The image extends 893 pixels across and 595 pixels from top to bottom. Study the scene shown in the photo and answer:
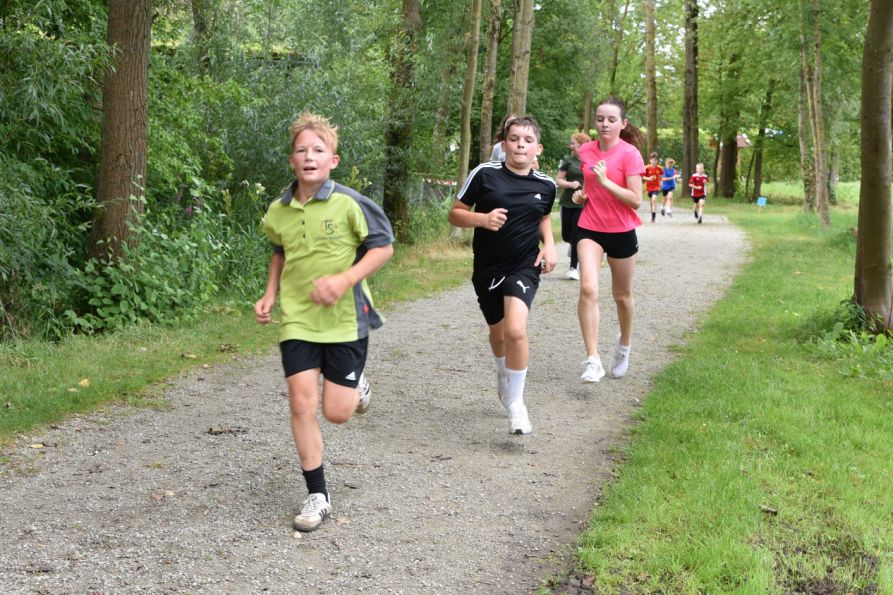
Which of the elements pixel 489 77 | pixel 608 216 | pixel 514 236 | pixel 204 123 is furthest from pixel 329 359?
pixel 489 77

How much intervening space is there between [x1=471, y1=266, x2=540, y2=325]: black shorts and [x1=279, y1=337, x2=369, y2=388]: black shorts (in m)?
1.59

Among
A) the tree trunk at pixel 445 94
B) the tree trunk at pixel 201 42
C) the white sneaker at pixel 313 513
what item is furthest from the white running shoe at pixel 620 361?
the tree trunk at pixel 445 94

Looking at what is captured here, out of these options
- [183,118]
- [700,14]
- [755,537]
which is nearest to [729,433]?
[755,537]

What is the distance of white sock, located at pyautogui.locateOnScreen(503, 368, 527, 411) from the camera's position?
6.24 meters

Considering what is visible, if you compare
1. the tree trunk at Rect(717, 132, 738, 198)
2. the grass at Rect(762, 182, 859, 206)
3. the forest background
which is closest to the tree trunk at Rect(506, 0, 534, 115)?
the forest background

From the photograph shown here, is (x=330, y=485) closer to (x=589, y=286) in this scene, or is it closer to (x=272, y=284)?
(x=272, y=284)

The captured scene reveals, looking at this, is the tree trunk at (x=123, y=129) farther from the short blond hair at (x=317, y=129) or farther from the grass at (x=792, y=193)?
the grass at (x=792, y=193)

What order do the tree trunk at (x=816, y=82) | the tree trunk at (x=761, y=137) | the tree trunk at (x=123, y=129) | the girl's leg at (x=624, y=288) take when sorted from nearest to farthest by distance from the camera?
1. the girl's leg at (x=624, y=288)
2. the tree trunk at (x=123, y=129)
3. the tree trunk at (x=816, y=82)
4. the tree trunk at (x=761, y=137)

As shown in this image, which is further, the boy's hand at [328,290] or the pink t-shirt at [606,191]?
the pink t-shirt at [606,191]

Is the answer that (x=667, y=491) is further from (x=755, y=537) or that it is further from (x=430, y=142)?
(x=430, y=142)

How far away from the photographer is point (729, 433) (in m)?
6.23

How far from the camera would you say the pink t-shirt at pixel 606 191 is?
Result: 753 cm

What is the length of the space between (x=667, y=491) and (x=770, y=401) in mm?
2215

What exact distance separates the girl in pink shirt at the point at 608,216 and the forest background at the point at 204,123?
4.93 m
